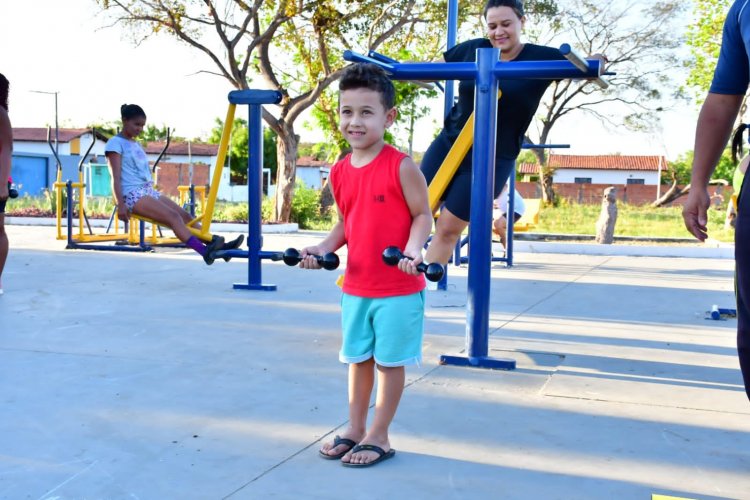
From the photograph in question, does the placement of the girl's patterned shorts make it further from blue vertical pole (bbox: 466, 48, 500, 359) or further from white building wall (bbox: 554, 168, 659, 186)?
white building wall (bbox: 554, 168, 659, 186)

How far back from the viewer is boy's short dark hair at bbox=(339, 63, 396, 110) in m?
2.57

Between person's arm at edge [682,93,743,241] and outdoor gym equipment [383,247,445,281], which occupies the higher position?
person's arm at edge [682,93,743,241]

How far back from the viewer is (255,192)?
6.38 metres

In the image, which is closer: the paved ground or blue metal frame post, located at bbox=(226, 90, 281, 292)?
the paved ground

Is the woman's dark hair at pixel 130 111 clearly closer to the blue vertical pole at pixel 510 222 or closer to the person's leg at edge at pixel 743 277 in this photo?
Result: the blue vertical pole at pixel 510 222

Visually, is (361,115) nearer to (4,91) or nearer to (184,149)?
(4,91)

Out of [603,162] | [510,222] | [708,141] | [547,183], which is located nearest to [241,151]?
[547,183]

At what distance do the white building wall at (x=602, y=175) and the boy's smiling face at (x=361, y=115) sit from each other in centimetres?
7237

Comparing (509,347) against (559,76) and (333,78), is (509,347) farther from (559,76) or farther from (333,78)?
(333,78)

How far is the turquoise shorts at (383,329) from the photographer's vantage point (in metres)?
2.56

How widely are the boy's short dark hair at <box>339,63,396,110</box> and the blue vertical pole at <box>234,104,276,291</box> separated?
12.3 feet

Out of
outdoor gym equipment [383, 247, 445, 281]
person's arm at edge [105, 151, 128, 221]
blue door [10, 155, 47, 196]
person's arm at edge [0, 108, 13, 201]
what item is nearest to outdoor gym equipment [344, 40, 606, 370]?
outdoor gym equipment [383, 247, 445, 281]

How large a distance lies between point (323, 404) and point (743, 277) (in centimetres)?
177

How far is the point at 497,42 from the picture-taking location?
13.5ft
